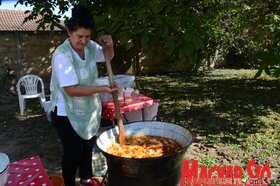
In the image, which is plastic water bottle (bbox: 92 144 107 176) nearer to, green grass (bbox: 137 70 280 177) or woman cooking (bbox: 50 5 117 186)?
woman cooking (bbox: 50 5 117 186)

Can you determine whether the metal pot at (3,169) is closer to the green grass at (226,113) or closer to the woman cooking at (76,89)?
the woman cooking at (76,89)

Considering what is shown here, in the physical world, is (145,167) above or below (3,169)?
below

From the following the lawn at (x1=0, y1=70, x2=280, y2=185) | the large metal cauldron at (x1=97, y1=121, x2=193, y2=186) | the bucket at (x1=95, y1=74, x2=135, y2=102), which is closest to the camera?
the large metal cauldron at (x1=97, y1=121, x2=193, y2=186)

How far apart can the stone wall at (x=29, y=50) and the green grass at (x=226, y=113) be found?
3477 millimetres

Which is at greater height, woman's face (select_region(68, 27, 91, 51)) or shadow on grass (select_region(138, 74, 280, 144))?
woman's face (select_region(68, 27, 91, 51))

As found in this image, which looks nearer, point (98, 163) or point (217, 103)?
point (98, 163)

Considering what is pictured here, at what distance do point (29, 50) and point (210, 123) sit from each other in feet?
23.8

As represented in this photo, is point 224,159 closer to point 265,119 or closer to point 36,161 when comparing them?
point 265,119

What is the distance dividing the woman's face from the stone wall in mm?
8202

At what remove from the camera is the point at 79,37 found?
2410 mm

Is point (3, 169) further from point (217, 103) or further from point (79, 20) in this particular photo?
point (217, 103)

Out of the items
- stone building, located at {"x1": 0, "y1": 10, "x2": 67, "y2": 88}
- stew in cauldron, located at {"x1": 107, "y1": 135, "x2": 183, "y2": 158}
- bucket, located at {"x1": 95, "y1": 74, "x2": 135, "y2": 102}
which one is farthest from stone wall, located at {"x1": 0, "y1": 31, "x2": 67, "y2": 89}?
stew in cauldron, located at {"x1": 107, "y1": 135, "x2": 183, "y2": 158}

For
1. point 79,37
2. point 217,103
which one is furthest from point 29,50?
point 79,37

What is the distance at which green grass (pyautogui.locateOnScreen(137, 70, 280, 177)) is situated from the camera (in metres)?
4.18
